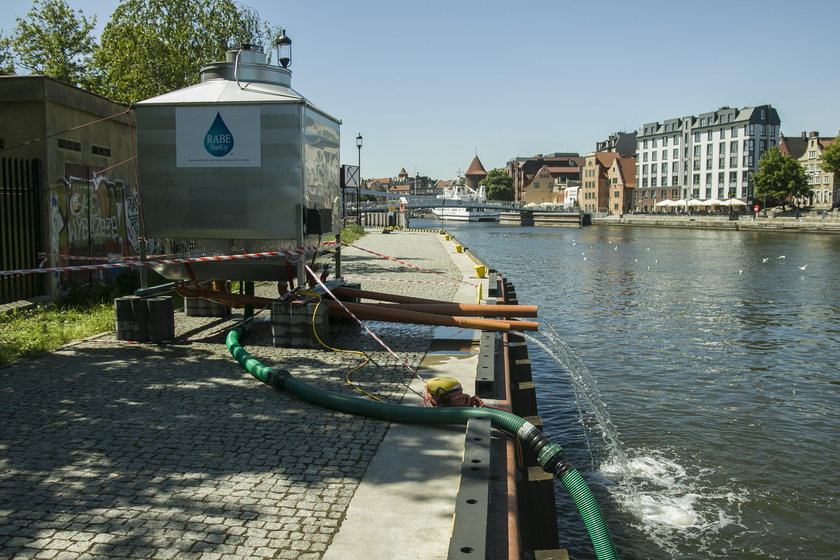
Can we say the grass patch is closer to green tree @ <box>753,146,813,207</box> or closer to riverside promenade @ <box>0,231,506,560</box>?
riverside promenade @ <box>0,231,506,560</box>

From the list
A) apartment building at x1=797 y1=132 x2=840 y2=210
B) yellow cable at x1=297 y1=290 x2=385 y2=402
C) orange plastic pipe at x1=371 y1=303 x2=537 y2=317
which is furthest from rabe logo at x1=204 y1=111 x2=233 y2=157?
apartment building at x1=797 y1=132 x2=840 y2=210

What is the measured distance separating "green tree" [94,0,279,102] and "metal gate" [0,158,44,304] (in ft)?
53.9

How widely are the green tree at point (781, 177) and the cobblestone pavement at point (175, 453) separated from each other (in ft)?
336

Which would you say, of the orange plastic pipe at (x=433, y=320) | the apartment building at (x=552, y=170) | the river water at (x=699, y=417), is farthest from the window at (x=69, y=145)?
the apartment building at (x=552, y=170)

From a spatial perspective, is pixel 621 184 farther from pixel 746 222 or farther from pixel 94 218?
pixel 94 218

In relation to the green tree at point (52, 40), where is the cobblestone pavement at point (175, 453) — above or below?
below

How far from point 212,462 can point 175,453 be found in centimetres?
43

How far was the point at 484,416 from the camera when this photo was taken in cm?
623

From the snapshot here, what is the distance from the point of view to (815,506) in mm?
8531

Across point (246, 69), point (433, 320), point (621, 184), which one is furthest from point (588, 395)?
point (621, 184)

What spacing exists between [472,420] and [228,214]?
6145 millimetres

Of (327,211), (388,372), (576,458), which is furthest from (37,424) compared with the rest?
(576,458)

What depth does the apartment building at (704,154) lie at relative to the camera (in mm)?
119312

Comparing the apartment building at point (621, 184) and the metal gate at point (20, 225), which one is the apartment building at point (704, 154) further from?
the metal gate at point (20, 225)
